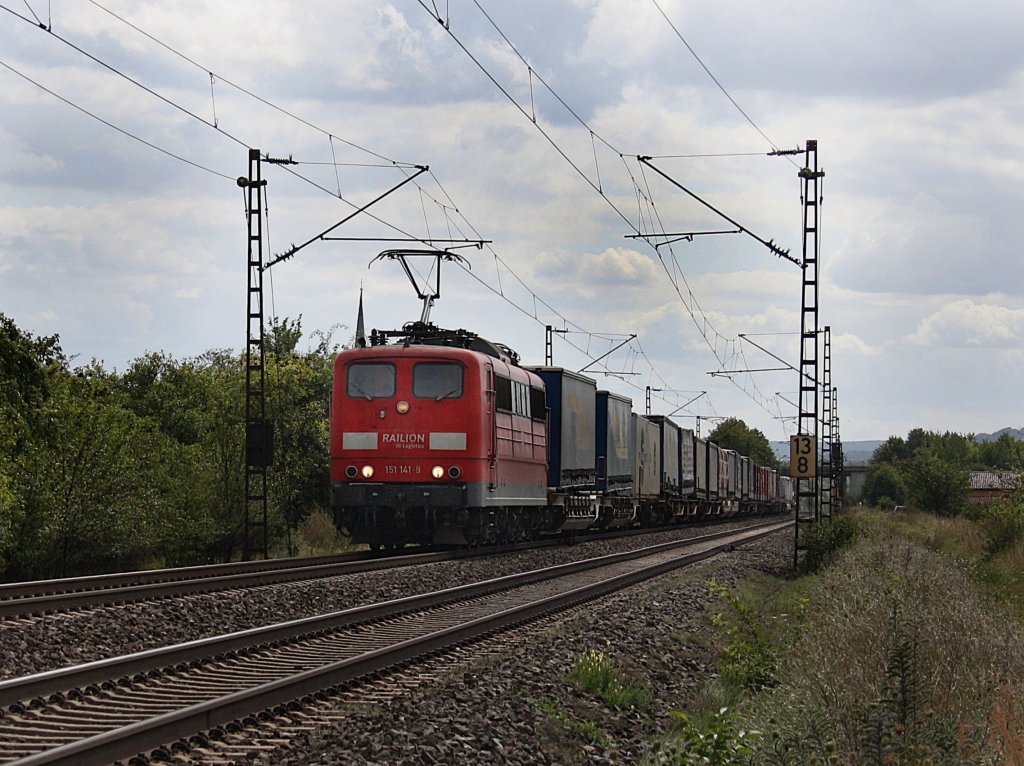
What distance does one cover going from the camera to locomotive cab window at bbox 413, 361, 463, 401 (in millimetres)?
22344

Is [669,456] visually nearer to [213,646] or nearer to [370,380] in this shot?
[370,380]

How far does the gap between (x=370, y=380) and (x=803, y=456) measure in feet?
28.0

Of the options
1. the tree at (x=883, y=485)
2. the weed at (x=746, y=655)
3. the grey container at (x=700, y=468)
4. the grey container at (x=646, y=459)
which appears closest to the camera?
the weed at (x=746, y=655)

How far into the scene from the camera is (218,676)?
9.88m

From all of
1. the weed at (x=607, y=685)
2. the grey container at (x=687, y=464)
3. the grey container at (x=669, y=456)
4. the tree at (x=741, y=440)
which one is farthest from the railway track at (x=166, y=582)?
the tree at (x=741, y=440)

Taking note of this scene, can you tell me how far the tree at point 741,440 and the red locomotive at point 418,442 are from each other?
136923mm

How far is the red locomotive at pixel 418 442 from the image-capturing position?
22109mm

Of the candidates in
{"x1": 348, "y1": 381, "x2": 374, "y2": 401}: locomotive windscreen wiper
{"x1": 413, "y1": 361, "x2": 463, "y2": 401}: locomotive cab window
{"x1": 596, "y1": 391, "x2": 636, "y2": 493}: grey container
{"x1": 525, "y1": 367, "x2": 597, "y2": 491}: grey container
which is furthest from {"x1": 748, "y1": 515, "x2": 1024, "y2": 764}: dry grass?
{"x1": 596, "y1": 391, "x2": 636, "y2": 493}: grey container

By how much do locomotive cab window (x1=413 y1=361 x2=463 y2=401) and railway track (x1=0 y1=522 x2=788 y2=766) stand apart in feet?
21.8

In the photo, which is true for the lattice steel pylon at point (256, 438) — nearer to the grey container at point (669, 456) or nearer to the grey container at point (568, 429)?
the grey container at point (568, 429)

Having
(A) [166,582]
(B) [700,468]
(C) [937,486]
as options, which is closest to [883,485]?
(C) [937,486]

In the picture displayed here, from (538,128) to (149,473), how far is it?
334 inches

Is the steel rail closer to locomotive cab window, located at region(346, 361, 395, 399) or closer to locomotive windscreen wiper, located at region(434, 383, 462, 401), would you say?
locomotive windscreen wiper, located at region(434, 383, 462, 401)

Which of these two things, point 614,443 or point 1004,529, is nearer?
point 1004,529
